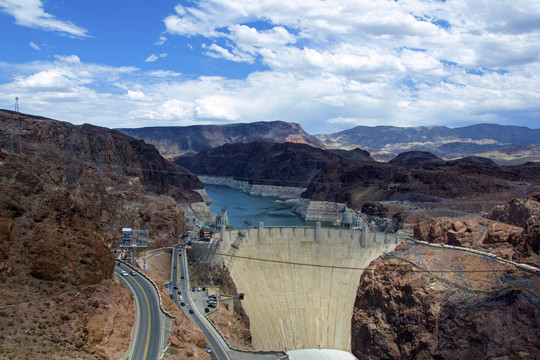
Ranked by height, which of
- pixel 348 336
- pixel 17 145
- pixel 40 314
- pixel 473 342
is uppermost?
pixel 17 145

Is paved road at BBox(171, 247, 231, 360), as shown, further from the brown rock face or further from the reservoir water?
the reservoir water

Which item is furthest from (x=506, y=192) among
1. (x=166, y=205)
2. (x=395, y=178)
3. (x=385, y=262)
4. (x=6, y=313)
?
(x=6, y=313)

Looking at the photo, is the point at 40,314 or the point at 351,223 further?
the point at 351,223

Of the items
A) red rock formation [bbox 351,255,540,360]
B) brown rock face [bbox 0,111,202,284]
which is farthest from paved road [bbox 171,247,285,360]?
red rock formation [bbox 351,255,540,360]

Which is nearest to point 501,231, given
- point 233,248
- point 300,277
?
point 300,277

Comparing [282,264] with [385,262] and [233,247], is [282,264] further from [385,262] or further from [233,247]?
[385,262]

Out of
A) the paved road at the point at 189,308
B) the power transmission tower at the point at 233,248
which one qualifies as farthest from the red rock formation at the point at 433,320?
the paved road at the point at 189,308
